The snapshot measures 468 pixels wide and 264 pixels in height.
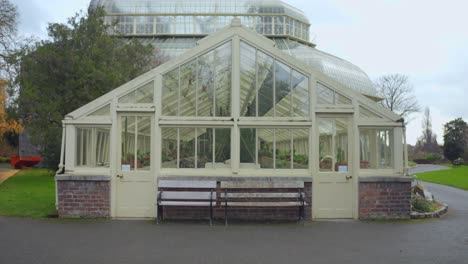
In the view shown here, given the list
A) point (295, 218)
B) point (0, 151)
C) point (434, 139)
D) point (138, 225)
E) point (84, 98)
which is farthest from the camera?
point (434, 139)

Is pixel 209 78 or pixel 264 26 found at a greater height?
pixel 264 26

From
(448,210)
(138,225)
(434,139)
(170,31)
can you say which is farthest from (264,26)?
(434,139)

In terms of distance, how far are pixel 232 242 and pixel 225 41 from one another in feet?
18.1

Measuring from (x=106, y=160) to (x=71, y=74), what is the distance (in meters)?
12.3

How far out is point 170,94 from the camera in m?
12.7

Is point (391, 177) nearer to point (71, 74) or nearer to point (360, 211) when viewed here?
point (360, 211)

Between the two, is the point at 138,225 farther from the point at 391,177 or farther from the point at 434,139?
the point at 434,139

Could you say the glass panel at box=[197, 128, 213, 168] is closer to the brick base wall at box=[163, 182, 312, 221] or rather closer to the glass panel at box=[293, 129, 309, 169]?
the brick base wall at box=[163, 182, 312, 221]

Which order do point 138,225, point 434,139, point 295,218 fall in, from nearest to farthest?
point 138,225
point 295,218
point 434,139

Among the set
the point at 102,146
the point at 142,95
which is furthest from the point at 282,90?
the point at 102,146

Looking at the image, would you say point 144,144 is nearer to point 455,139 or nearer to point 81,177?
point 81,177

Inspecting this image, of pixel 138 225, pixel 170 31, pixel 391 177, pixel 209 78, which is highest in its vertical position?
pixel 170 31

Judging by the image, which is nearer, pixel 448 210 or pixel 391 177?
pixel 391 177

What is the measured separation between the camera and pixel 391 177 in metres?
12.5
